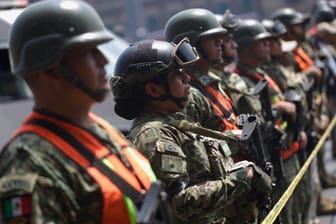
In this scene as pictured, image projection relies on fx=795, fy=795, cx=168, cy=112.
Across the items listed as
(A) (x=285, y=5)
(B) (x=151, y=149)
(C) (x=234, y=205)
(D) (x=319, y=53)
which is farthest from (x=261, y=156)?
(A) (x=285, y=5)

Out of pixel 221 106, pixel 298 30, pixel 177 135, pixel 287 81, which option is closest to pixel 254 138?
pixel 221 106

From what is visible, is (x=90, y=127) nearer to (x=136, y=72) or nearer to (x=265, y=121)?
(x=136, y=72)

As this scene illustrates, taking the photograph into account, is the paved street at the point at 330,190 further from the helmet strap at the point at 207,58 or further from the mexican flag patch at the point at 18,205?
the mexican flag patch at the point at 18,205

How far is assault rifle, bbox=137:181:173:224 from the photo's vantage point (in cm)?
237

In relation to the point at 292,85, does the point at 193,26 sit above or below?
above

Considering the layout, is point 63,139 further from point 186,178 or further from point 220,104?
point 220,104

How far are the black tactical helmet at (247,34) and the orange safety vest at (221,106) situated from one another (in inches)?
68.5

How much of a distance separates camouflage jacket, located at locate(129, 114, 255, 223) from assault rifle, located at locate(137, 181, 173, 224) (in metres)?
0.69

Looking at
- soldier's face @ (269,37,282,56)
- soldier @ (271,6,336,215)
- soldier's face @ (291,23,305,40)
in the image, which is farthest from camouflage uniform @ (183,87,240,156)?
soldier's face @ (291,23,305,40)

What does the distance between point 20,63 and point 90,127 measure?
0.29m

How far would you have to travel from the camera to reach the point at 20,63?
2.46 m

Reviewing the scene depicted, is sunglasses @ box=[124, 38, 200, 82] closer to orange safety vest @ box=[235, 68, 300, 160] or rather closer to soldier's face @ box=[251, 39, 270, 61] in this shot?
orange safety vest @ box=[235, 68, 300, 160]

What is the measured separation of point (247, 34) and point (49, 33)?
410 centimetres

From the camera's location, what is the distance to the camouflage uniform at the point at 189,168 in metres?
3.24
